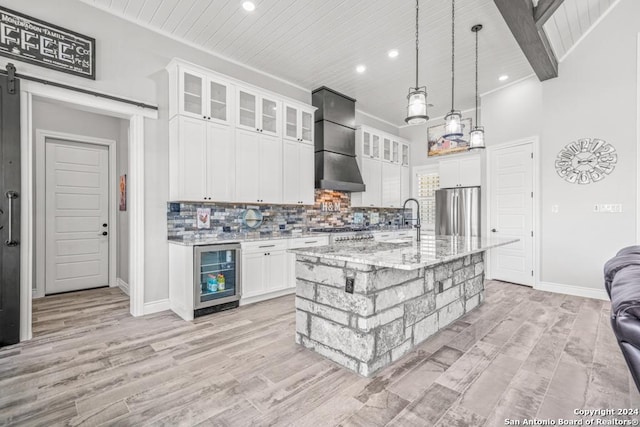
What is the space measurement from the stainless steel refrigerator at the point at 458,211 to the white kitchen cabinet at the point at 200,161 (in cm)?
405

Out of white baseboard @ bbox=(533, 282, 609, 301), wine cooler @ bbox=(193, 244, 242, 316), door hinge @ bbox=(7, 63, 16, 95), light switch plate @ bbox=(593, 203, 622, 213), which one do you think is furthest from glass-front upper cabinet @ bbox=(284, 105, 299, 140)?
white baseboard @ bbox=(533, 282, 609, 301)

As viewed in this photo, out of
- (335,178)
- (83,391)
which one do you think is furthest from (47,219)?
(335,178)

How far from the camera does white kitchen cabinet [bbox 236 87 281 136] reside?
4.00 metres

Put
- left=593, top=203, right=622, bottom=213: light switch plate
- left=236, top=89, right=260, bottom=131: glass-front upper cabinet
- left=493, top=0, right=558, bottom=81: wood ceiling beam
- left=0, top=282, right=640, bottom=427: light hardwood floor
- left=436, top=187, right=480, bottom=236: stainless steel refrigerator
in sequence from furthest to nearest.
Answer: left=436, top=187, right=480, bottom=236: stainless steel refrigerator
left=236, top=89, right=260, bottom=131: glass-front upper cabinet
left=593, top=203, right=622, bottom=213: light switch plate
left=493, top=0, right=558, bottom=81: wood ceiling beam
left=0, top=282, right=640, bottom=427: light hardwood floor

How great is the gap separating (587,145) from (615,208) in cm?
91

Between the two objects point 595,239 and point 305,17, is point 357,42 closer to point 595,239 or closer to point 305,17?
point 305,17

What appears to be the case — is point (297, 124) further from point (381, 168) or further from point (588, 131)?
point (588, 131)

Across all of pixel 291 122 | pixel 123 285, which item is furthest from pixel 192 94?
pixel 123 285

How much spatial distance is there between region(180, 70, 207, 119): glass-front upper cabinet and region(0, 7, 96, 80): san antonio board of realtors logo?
32.8 inches

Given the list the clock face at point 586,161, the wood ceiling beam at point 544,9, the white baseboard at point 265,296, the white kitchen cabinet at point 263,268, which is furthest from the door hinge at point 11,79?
the clock face at point 586,161

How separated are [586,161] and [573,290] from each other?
181 centimetres

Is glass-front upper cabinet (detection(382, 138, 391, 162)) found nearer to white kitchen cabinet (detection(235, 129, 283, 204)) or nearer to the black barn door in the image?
white kitchen cabinet (detection(235, 129, 283, 204))

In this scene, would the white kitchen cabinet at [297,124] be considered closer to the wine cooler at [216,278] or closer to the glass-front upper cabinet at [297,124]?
the glass-front upper cabinet at [297,124]

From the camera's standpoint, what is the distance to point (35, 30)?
277cm
